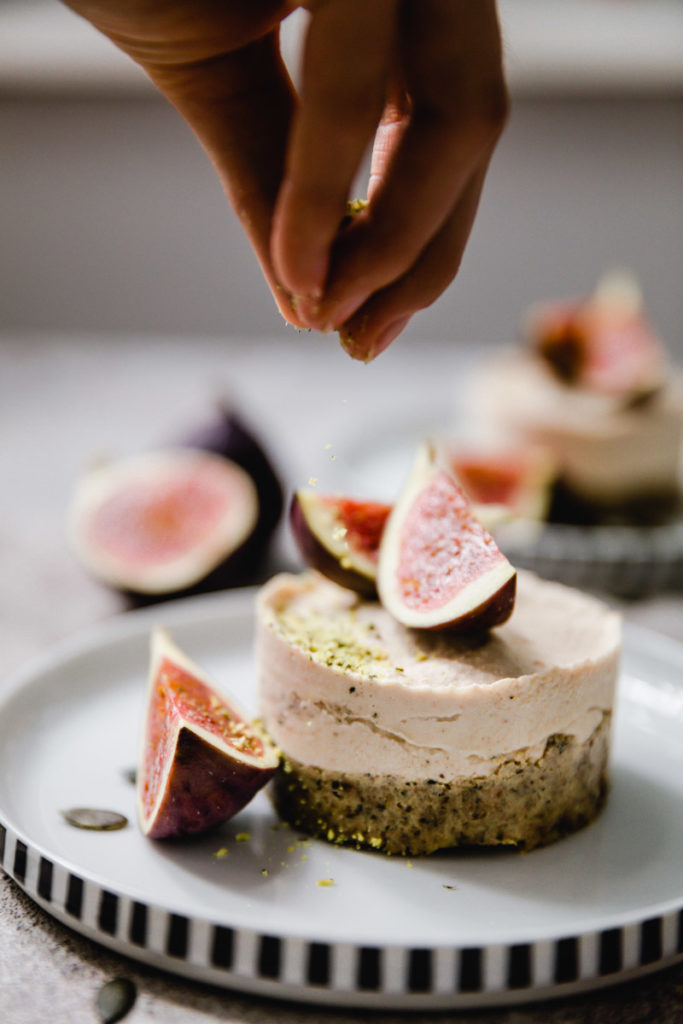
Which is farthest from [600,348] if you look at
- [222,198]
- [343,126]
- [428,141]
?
[222,198]

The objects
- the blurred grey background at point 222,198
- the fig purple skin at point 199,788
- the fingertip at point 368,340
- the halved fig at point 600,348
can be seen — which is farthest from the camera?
the blurred grey background at point 222,198

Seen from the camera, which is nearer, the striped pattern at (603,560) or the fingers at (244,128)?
the fingers at (244,128)

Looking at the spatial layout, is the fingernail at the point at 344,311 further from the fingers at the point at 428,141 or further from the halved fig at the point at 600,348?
the halved fig at the point at 600,348

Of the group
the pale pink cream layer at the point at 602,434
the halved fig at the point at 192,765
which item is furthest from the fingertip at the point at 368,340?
the pale pink cream layer at the point at 602,434

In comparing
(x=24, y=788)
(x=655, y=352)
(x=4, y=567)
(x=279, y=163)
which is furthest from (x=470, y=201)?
(x=655, y=352)

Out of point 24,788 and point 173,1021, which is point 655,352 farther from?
point 173,1021

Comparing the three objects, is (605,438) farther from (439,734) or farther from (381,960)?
(381,960)

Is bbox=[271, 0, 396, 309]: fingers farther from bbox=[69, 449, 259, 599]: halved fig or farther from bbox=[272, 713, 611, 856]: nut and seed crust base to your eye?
bbox=[69, 449, 259, 599]: halved fig
